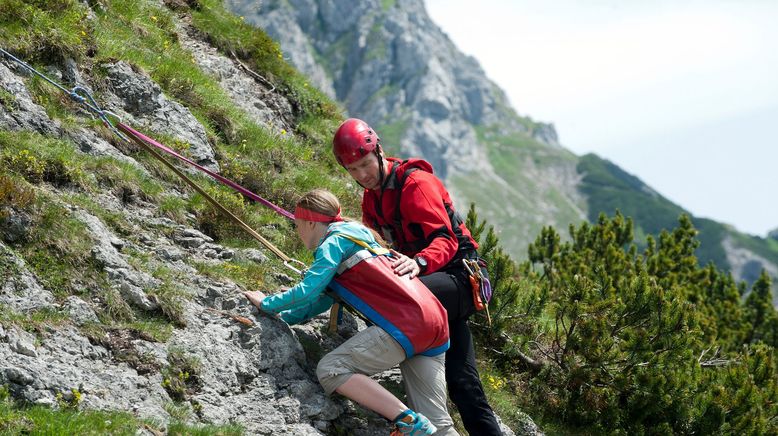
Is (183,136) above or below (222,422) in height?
above

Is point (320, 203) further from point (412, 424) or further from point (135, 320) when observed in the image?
point (412, 424)

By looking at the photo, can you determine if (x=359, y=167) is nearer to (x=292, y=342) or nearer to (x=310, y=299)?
(x=310, y=299)

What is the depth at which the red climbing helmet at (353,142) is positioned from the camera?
7172 millimetres

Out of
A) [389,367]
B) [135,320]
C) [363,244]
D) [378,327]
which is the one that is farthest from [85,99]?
[389,367]

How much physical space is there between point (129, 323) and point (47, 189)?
2084 millimetres

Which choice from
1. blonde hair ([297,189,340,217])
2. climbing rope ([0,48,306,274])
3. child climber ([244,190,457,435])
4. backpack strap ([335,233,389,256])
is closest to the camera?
child climber ([244,190,457,435])

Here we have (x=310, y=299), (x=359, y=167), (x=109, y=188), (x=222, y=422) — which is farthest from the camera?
(x=109, y=188)

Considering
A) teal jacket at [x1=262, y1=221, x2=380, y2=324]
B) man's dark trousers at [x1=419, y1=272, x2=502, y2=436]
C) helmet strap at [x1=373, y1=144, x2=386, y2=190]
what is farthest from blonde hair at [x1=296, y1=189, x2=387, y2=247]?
man's dark trousers at [x1=419, y1=272, x2=502, y2=436]

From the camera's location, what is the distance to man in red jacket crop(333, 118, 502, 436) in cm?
711

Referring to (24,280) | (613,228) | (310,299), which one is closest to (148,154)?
(24,280)

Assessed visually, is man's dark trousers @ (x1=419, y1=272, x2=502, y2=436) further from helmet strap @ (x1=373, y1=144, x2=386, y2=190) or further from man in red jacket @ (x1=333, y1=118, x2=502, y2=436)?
helmet strap @ (x1=373, y1=144, x2=386, y2=190)

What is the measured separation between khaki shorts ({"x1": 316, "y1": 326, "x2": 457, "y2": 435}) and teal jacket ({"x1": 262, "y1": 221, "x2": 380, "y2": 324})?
0.57m

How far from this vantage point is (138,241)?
26.7 ft

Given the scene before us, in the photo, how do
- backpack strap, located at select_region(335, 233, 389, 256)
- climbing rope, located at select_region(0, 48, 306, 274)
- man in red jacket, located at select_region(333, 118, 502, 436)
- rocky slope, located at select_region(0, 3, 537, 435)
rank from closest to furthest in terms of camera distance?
rocky slope, located at select_region(0, 3, 537, 435) → backpack strap, located at select_region(335, 233, 389, 256) → man in red jacket, located at select_region(333, 118, 502, 436) → climbing rope, located at select_region(0, 48, 306, 274)
